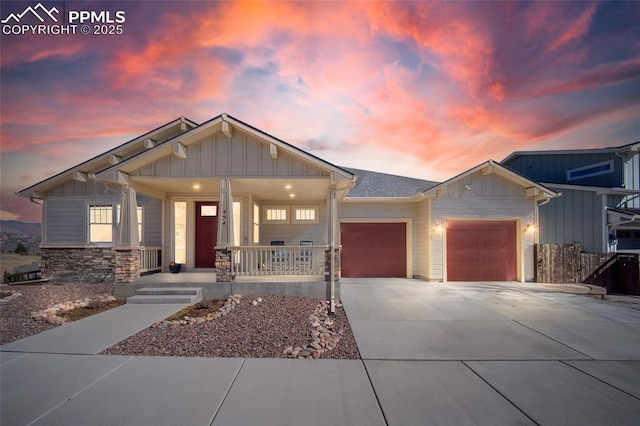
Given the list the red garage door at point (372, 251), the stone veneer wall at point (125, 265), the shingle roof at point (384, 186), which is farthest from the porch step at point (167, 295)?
the shingle roof at point (384, 186)

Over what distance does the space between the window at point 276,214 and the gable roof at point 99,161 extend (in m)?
4.57

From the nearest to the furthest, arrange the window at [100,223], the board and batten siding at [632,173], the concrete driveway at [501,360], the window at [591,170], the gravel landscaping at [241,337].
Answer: the concrete driveway at [501,360], the gravel landscaping at [241,337], the window at [100,223], the board and batten siding at [632,173], the window at [591,170]

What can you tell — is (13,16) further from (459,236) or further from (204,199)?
(459,236)

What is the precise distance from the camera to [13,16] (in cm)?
748

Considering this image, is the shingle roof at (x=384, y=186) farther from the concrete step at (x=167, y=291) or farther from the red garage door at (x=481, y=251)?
the concrete step at (x=167, y=291)

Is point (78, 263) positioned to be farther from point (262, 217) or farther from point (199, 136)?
point (199, 136)

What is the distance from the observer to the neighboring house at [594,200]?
38.5ft

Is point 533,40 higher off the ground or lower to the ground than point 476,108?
higher

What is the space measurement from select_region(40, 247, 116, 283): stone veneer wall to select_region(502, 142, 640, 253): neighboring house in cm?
1721

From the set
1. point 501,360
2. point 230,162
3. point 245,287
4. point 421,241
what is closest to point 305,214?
point 230,162

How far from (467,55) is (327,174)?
25.1 feet

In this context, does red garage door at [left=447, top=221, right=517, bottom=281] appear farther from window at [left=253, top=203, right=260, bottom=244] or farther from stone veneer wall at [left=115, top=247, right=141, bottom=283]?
stone veneer wall at [left=115, top=247, right=141, bottom=283]

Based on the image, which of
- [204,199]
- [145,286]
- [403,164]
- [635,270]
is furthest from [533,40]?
[145,286]

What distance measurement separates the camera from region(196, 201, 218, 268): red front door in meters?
10.3
